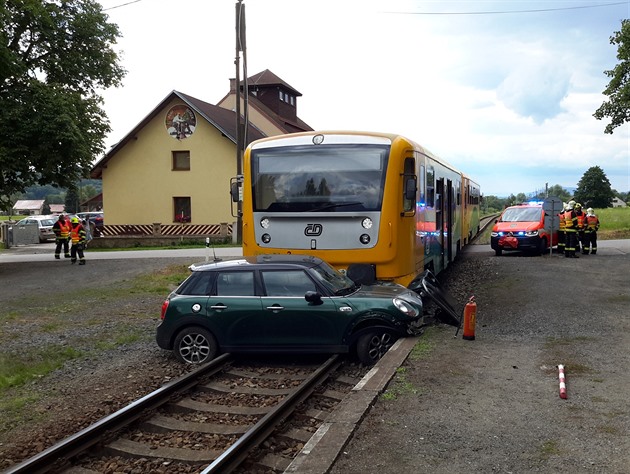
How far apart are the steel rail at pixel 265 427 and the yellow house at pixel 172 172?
96.1ft

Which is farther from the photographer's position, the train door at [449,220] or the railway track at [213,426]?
the train door at [449,220]

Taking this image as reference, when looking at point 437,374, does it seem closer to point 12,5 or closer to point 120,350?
point 120,350

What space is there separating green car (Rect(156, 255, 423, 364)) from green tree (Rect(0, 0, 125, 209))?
→ 46.8 ft

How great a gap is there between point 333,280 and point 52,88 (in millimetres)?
17139

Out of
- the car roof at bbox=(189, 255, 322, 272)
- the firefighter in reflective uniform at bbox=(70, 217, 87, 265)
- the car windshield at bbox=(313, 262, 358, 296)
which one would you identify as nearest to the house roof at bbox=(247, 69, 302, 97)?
the firefighter in reflective uniform at bbox=(70, 217, 87, 265)

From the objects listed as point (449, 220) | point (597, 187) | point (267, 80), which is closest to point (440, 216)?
point (449, 220)

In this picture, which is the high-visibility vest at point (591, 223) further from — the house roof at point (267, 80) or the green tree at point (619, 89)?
the house roof at point (267, 80)

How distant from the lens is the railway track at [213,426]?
5398 millimetres

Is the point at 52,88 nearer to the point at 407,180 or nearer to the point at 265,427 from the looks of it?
the point at 407,180

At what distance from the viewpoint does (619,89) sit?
2791 cm

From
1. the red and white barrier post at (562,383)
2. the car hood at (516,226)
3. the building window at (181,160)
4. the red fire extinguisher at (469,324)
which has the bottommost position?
the red and white barrier post at (562,383)

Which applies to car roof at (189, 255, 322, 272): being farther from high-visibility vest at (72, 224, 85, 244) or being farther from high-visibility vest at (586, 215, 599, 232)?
high-visibility vest at (586, 215, 599, 232)

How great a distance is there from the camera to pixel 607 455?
16.0ft

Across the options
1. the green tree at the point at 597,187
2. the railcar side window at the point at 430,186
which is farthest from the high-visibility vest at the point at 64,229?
the green tree at the point at 597,187
